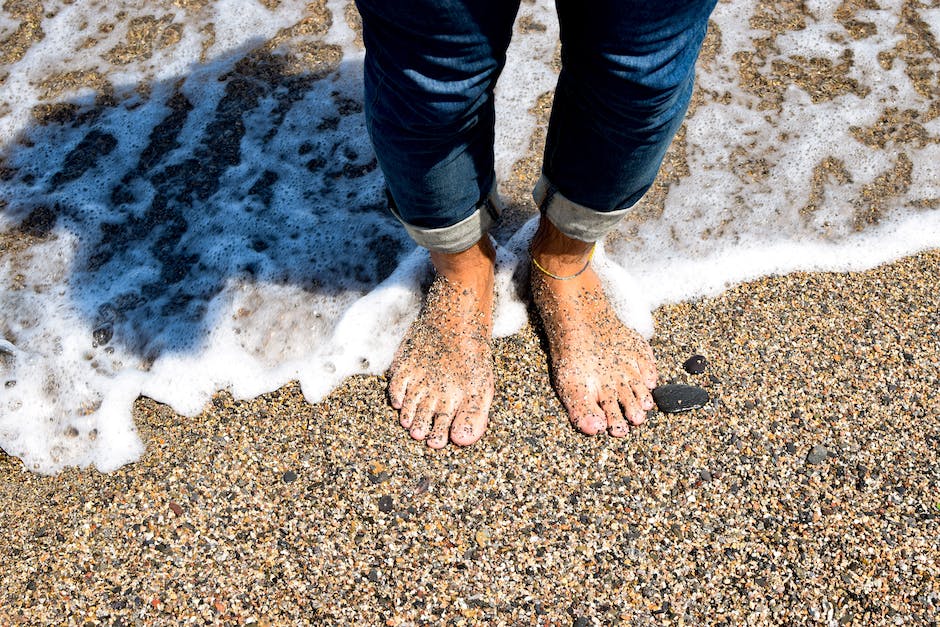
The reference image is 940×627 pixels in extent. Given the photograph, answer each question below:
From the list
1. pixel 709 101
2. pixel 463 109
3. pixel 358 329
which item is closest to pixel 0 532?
pixel 358 329

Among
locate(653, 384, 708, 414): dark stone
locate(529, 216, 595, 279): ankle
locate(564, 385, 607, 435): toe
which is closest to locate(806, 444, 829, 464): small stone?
locate(653, 384, 708, 414): dark stone

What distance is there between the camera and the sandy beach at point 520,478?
4.96 feet

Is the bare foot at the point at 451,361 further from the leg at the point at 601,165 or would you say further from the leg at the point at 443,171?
the leg at the point at 601,165

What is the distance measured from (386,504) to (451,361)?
0.42 meters

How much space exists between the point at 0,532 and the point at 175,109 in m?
1.72

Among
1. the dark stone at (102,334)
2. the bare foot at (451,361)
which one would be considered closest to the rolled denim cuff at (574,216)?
the bare foot at (451,361)

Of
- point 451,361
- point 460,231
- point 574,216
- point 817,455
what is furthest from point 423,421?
point 817,455

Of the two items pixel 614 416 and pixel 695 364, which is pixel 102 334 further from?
pixel 695 364

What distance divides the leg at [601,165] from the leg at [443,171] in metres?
0.14

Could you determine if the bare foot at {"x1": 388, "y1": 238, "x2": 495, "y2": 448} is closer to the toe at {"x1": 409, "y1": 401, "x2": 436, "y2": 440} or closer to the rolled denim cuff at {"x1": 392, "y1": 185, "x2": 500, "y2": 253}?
the toe at {"x1": 409, "y1": 401, "x2": 436, "y2": 440}

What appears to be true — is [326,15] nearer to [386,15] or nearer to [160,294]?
[160,294]

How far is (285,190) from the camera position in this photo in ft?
8.00

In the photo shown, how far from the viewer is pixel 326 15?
3.02 metres

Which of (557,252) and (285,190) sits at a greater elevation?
(557,252)
